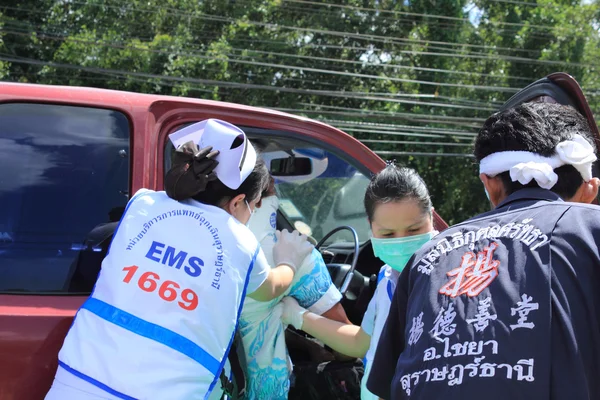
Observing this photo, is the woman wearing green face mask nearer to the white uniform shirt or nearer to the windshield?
the white uniform shirt

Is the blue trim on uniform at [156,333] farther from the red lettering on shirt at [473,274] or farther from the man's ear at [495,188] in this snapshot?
the man's ear at [495,188]

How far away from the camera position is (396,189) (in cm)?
238

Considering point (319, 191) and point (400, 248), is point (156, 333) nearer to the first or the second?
point (400, 248)

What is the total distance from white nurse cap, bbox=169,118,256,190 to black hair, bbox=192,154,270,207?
0.04m

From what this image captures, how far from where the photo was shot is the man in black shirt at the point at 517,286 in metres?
1.37

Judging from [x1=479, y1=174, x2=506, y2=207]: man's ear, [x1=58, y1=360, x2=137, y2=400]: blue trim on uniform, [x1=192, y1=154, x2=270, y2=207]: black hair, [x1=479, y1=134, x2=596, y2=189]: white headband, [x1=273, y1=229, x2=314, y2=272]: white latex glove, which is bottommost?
[x1=58, y1=360, x2=137, y2=400]: blue trim on uniform

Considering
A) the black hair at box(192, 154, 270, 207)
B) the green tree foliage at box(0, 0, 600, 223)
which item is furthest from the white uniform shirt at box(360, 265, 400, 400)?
the green tree foliage at box(0, 0, 600, 223)

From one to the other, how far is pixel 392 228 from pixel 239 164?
2.07 feet

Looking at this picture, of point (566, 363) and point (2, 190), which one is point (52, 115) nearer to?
point (2, 190)

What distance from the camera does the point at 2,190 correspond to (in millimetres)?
2182

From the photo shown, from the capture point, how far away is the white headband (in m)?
1.60

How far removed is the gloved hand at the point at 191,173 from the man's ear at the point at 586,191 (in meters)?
1.02

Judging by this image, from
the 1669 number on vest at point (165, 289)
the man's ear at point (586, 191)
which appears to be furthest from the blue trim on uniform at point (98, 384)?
the man's ear at point (586, 191)

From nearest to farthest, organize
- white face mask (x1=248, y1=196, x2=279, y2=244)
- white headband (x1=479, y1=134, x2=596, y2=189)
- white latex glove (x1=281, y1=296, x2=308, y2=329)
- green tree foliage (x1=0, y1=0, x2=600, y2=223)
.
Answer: white headband (x1=479, y1=134, x2=596, y2=189), white latex glove (x1=281, y1=296, x2=308, y2=329), white face mask (x1=248, y1=196, x2=279, y2=244), green tree foliage (x1=0, y1=0, x2=600, y2=223)
